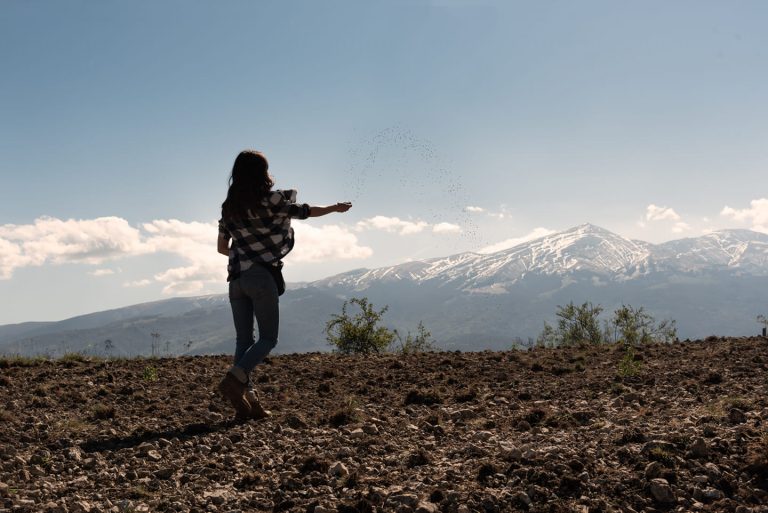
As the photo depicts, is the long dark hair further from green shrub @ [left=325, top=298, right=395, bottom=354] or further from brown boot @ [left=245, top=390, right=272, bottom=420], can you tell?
green shrub @ [left=325, top=298, right=395, bottom=354]

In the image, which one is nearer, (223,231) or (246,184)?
(246,184)

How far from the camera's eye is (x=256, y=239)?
6.46 meters

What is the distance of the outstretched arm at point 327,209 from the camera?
255 inches

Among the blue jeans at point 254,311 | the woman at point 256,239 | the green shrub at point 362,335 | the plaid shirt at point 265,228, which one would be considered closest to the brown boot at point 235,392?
the woman at point 256,239

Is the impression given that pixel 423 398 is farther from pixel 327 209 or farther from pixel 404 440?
pixel 327 209

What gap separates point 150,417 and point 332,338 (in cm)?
1633

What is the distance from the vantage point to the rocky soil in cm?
445

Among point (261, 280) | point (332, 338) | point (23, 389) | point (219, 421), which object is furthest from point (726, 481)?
point (332, 338)

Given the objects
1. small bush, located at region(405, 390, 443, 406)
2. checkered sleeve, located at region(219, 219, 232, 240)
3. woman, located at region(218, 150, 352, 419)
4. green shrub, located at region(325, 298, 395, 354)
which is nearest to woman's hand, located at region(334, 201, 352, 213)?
woman, located at region(218, 150, 352, 419)

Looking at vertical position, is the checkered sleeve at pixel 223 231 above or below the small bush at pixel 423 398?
above

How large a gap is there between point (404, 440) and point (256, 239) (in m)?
2.70

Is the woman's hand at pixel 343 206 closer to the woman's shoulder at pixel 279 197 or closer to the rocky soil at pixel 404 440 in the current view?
the woman's shoulder at pixel 279 197

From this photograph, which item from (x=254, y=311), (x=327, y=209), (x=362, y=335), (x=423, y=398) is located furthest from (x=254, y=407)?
(x=362, y=335)

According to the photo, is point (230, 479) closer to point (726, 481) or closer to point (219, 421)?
point (219, 421)
